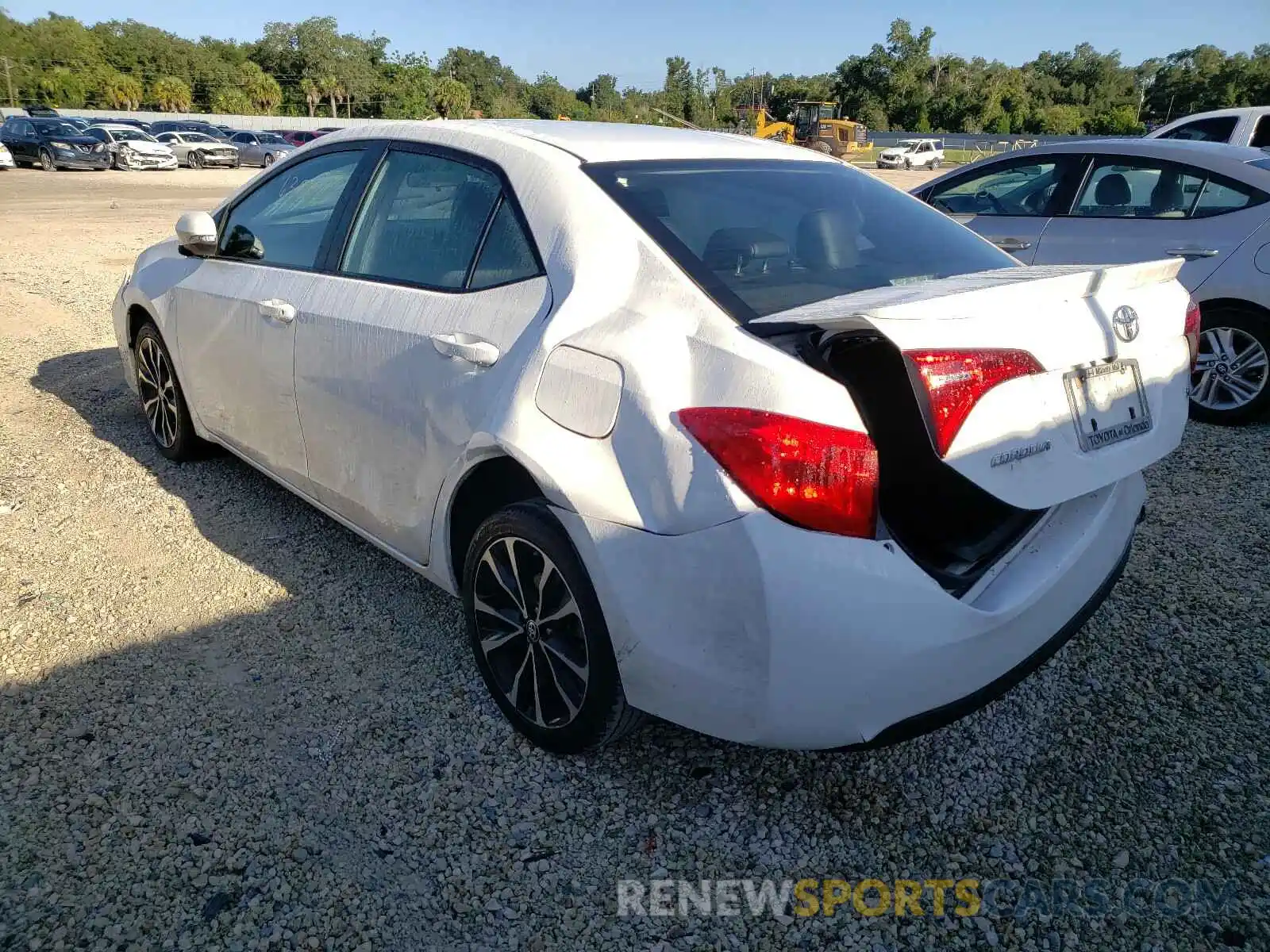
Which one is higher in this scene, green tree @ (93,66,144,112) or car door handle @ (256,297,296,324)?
car door handle @ (256,297,296,324)

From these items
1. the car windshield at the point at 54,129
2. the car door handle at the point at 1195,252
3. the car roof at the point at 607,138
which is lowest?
the car windshield at the point at 54,129

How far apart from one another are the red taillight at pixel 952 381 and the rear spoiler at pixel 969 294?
9 cm

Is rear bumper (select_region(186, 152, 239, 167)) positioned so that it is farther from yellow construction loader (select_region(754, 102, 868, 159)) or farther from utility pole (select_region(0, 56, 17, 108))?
utility pole (select_region(0, 56, 17, 108))

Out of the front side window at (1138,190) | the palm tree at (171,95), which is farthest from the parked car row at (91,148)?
the palm tree at (171,95)

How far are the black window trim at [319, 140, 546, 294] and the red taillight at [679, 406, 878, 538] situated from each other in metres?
0.90

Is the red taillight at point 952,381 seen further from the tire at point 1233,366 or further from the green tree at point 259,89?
the green tree at point 259,89

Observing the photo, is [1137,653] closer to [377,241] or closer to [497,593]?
[497,593]

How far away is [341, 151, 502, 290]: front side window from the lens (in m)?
2.79

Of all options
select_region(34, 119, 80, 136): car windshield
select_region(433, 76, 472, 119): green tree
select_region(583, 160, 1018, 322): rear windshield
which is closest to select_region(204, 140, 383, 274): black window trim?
select_region(583, 160, 1018, 322): rear windshield

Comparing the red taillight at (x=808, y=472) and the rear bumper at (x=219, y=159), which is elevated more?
the red taillight at (x=808, y=472)

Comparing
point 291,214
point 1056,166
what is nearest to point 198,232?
point 291,214

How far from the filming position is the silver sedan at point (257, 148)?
3628cm

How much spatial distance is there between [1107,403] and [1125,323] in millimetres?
213

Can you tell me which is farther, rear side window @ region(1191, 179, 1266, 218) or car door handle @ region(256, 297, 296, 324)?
rear side window @ region(1191, 179, 1266, 218)
